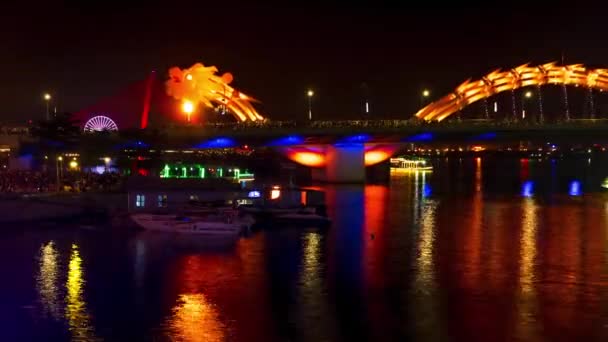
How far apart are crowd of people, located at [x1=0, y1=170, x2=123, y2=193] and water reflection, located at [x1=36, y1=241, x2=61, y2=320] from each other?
45.7 ft

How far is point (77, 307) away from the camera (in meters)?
26.6

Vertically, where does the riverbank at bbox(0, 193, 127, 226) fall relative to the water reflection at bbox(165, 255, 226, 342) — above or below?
above

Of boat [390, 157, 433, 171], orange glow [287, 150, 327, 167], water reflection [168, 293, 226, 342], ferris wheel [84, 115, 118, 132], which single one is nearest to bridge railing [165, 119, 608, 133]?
orange glow [287, 150, 327, 167]

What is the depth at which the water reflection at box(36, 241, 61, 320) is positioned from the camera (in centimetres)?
2659

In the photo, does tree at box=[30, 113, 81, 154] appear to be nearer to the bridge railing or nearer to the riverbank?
the bridge railing

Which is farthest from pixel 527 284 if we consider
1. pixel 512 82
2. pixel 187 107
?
pixel 512 82

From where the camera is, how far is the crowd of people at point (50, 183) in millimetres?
53569

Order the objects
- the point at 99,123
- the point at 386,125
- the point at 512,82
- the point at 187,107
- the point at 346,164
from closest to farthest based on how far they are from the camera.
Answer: the point at 386,125 < the point at 99,123 < the point at 346,164 < the point at 187,107 < the point at 512,82

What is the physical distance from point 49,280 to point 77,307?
5.06 meters

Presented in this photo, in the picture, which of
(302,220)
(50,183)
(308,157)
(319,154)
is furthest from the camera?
(308,157)

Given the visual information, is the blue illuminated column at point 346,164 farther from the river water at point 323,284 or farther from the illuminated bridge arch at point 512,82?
the river water at point 323,284

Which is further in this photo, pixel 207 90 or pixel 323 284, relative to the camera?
pixel 207 90

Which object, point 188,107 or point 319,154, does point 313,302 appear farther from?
point 319,154

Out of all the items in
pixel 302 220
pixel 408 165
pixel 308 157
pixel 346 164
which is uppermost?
pixel 408 165
